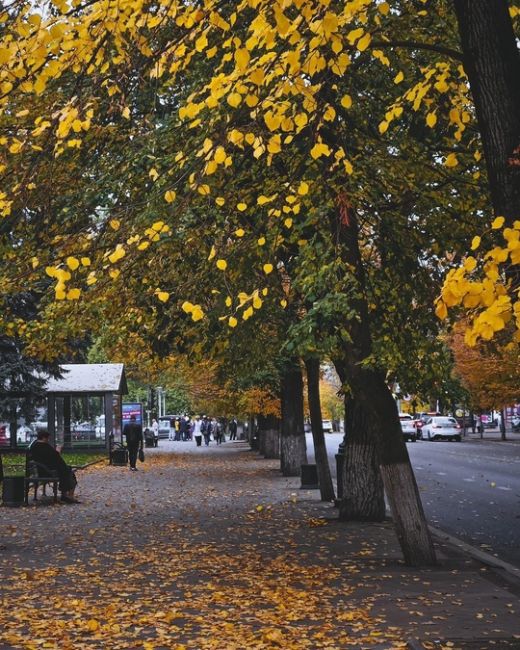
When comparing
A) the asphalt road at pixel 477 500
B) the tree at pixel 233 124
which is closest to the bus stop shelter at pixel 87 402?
the asphalt road at pixel 477 500

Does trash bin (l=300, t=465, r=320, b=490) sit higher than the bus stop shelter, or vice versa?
the bus stop shelter

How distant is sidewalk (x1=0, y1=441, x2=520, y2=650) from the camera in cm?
723

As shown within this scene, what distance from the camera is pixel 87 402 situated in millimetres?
48531

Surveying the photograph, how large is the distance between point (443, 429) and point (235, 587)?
53091 mm

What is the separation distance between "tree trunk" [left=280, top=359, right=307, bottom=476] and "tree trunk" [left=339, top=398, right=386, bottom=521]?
10.4 meters

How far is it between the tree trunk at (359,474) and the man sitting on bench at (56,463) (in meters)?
6.71

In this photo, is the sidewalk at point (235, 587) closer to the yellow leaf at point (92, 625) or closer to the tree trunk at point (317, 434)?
the yellow leaf at point (92, 625)

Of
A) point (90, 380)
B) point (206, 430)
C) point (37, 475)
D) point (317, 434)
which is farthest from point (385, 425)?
point (206, 430)

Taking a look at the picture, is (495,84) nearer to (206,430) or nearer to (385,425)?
(385,425)

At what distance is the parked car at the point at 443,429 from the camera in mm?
60581

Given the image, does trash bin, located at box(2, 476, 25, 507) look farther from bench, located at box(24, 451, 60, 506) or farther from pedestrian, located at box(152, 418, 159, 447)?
pedestrian, located at box(152, 418, 159, 447)

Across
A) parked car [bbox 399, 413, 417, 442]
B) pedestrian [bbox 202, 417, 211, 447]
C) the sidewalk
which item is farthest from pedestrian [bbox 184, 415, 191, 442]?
the sidewalk

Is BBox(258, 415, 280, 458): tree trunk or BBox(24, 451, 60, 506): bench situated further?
BBox(258, 415, 280, 458): tree trunk

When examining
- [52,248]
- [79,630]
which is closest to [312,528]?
[52,248]
